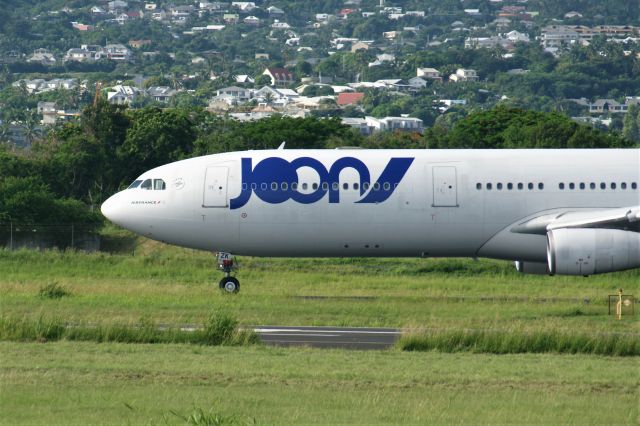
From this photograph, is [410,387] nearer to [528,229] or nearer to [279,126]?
[528,229]

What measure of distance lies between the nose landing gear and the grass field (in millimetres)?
331

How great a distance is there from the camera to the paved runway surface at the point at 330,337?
3184 centimetres

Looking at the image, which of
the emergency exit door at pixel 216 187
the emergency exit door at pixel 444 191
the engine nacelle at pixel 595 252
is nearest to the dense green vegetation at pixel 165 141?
the emergency exit door at pixel 216 187

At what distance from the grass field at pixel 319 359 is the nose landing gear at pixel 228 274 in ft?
1.09

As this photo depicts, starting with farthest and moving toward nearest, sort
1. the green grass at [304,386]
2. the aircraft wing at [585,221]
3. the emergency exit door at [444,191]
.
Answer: the emergency exit door at [444,191]
the aircraft wing at [585,221]
the green grass at [304,386]

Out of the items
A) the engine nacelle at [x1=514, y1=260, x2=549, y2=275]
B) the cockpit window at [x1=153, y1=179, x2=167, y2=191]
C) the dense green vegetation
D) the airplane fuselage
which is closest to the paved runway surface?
the airplane fuselage

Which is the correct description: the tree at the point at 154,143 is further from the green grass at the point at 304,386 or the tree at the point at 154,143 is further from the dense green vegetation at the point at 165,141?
the green grass at the point at 304,386

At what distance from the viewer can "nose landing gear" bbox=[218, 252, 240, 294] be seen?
42.3m

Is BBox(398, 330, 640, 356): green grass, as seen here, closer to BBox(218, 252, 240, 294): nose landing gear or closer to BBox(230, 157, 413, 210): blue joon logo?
BBox(230, 157, 413, 210): blue joon logo

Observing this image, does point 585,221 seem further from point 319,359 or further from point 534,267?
point 319,359

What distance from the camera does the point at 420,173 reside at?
41.4 meters

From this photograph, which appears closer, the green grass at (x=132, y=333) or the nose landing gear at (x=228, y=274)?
the green grass at (x=132, y=333)

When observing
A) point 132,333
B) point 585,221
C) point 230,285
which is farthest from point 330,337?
point 585,221

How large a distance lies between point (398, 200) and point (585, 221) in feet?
17.3
